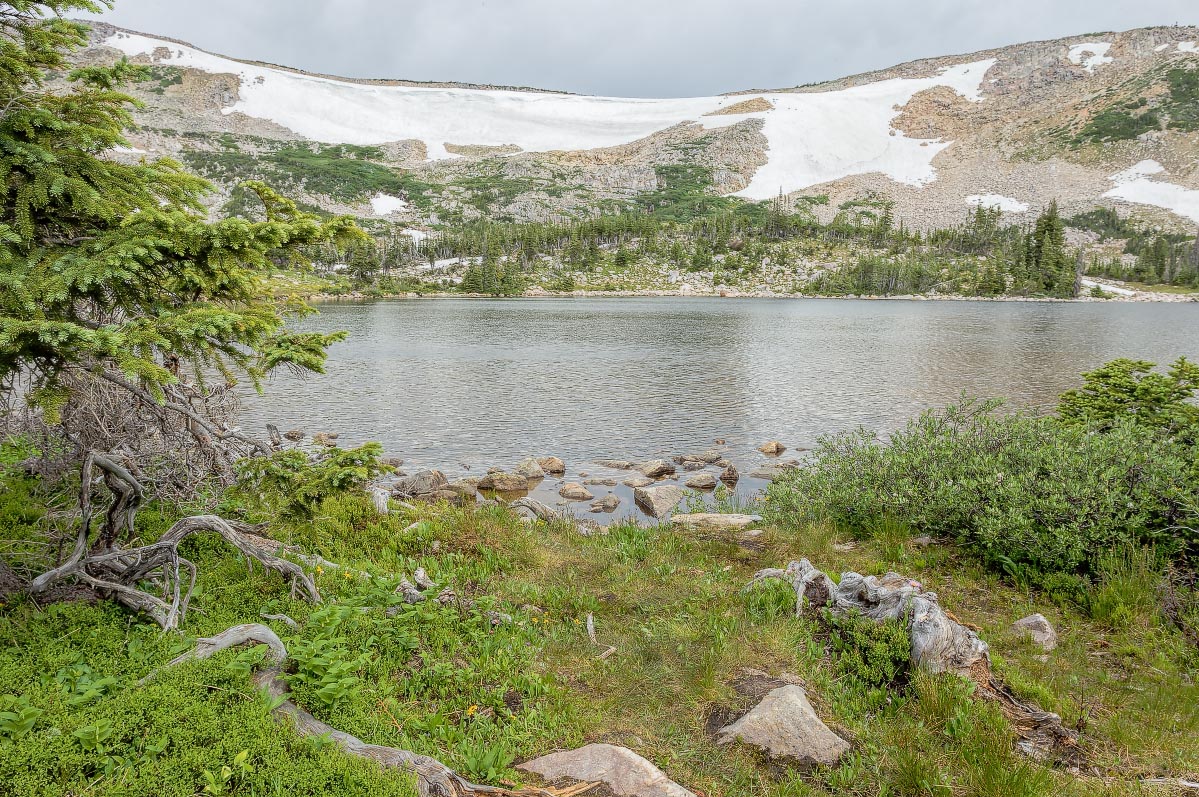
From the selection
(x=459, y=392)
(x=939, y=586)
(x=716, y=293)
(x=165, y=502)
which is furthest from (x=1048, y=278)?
(x=165, y=502)

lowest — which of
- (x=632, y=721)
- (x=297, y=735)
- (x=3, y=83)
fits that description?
(x=632, y=721)

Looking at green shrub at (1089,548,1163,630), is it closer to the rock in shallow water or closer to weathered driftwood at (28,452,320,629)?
weathered driftwood at (28,452,320,629)

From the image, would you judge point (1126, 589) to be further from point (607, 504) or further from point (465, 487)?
point (465, 487)

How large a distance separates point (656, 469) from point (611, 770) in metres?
15.4

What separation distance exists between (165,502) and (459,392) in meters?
23.9

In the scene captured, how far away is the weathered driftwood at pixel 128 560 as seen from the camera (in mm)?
6090

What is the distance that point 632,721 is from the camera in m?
6.24

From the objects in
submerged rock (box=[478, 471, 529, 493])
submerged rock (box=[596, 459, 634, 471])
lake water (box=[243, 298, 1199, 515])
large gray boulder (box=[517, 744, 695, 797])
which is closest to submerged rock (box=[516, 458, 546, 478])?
submerged rock (box=[478, 471, 529, 493])

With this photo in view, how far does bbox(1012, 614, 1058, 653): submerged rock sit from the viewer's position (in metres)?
7.96

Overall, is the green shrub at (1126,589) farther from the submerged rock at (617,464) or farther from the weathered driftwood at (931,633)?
the submerged rock at (617,464)

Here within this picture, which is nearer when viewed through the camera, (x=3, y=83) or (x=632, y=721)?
(x=3, y=83)

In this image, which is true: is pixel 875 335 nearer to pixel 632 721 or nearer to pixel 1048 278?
pixel 632 721

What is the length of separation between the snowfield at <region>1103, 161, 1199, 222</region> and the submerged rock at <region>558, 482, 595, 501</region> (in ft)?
817

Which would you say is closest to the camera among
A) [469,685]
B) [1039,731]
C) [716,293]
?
[1039,731]
